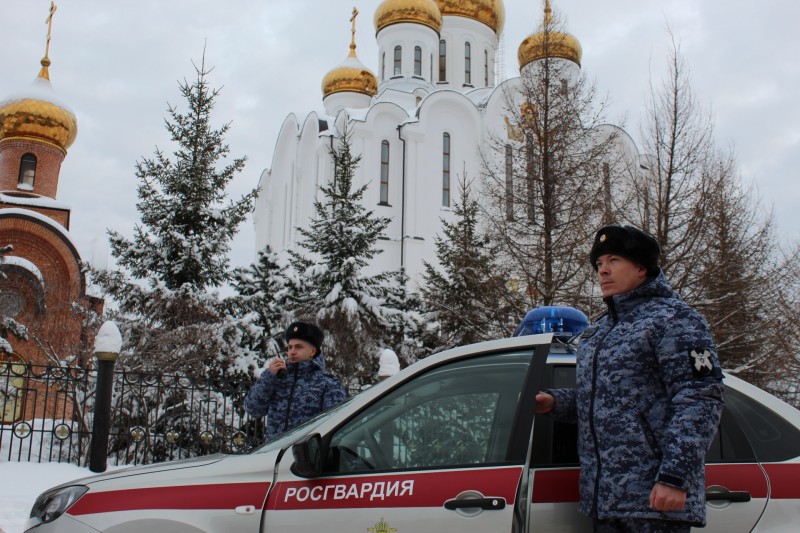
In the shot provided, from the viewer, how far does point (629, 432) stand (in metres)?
2.54

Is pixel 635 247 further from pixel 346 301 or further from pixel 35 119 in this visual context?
pixel 35 119

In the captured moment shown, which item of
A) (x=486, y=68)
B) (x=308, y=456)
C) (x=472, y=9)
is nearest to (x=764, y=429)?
(x=308, y=456)

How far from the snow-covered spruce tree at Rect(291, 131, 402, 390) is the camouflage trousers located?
14.1m

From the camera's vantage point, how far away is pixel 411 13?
33.8 m

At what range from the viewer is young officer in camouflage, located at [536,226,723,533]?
93.3 inches

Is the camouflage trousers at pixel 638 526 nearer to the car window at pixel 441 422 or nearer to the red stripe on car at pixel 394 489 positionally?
the red stripe on car at pixel 394 489

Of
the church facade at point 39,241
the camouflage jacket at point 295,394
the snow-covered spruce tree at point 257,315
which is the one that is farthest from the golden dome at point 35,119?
the camouflage jacket at point 295,394

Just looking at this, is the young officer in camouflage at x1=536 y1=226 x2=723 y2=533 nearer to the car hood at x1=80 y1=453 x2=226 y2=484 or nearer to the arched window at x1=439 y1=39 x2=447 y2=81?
the car hood at x1=80 y1=453 x2=226 y2=484

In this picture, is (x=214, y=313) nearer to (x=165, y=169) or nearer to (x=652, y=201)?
(x=165, y=169)

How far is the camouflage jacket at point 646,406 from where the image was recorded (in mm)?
2373

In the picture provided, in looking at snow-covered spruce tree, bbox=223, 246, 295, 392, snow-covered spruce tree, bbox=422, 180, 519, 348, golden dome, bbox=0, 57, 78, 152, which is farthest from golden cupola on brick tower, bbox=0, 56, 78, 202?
snow-covered spruce tree, bbox=422, 180, 519, 348

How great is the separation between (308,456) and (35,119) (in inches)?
1053

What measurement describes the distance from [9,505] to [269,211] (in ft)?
100

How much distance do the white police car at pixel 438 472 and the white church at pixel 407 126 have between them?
73.4 ft
